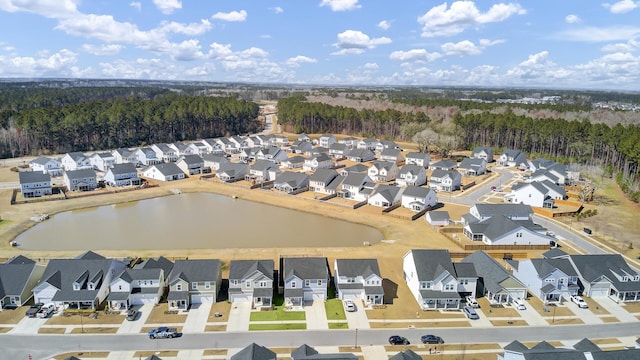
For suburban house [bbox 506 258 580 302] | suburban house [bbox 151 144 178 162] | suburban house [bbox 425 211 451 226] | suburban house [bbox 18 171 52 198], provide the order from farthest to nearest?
suburban house [bbox 151 144 178 162] < suburban house [bbox 18 171 52 198] < suburban house [bbox 425 211 451 226] < suburban house [bbox 506 258 580 302]

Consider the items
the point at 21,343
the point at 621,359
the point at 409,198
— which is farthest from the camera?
the point at 409,198

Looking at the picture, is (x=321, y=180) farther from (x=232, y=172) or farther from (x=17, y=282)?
(x=17, y=282)

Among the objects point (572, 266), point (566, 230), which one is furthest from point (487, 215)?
point (572, 266)

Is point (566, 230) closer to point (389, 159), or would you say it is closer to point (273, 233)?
point (273, 233)

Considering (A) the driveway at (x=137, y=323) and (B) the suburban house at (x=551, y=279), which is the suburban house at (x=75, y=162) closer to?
(A) the driveway at (x=137, y=323)

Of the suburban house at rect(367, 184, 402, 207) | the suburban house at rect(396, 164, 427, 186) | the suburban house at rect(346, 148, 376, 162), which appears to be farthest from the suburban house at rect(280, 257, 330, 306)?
the suburban house at rect(346, 148, 376, 162)

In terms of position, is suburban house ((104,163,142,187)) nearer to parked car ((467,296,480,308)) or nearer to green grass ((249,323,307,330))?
green grass ((249,323,307,330))
